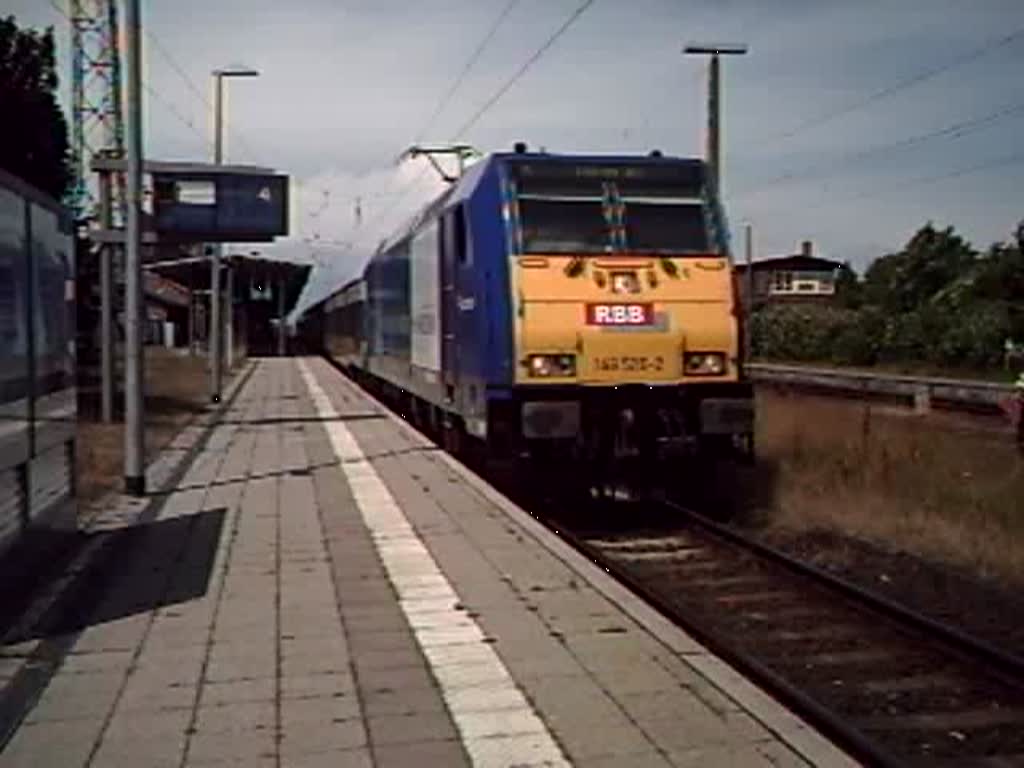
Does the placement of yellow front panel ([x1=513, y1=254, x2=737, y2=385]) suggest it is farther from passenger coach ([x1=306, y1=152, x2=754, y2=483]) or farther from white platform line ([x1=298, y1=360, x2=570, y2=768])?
white platform line ([x1=298, y1=360, x2=570, y2=768])

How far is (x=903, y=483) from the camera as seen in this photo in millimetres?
14617

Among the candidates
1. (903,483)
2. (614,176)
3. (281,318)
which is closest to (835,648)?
(614,176)

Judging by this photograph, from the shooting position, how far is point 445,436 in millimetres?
16828

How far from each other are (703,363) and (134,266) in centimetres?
541

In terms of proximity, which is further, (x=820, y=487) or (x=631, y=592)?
(x=820, y=487)

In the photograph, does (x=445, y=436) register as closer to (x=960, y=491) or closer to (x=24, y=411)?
(x=960, y=491)

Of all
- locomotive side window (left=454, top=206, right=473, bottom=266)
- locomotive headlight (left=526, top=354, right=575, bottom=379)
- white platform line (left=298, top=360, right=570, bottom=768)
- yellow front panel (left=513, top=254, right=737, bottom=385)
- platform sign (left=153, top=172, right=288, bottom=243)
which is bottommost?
white platform line (left=298, top=360, right=570, bottom=768)

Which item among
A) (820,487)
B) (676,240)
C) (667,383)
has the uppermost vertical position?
(676,240)

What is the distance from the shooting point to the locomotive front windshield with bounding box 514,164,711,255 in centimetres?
1183

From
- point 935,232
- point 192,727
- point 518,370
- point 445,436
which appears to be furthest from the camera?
point 935,232

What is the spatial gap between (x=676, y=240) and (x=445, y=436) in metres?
5.55

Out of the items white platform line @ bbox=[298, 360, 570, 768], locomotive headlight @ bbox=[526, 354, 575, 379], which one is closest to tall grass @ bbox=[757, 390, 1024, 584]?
locomotive headlight @ bbox=[526, 354, 575, 379]

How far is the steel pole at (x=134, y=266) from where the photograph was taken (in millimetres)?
12891

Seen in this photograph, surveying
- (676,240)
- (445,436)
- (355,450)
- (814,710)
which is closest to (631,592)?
(814,710)
